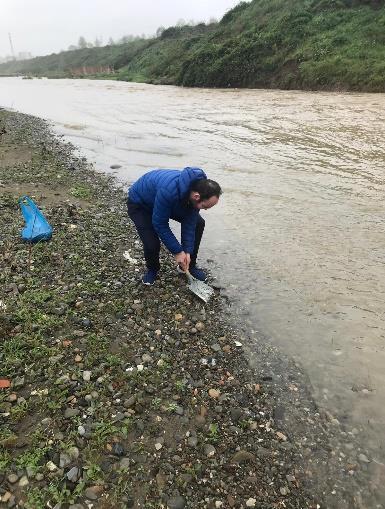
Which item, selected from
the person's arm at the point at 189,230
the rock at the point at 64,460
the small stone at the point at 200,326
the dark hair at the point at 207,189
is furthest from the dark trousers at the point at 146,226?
the rock at the point at 64,460

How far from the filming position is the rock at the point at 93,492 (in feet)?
11.3

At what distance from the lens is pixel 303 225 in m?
9.25

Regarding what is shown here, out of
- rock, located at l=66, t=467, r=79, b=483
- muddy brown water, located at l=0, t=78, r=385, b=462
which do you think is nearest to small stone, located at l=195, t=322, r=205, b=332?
muddy brown water, located at l=0, t=78, r=385, b=462

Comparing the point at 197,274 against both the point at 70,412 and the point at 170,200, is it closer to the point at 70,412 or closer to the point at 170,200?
the point at 170,200

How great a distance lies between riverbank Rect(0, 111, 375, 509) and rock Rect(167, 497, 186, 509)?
0.01 metres

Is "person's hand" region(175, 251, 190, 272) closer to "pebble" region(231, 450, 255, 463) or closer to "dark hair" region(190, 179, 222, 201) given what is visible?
"dark hair" region(190, 179, 222, 201)

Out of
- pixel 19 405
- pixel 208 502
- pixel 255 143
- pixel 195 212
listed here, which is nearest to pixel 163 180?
pixel 195 212

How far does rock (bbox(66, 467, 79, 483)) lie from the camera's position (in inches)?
139

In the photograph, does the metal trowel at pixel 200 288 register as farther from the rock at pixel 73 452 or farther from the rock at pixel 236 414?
the rock at pixel 73 452

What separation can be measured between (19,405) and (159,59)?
73.2 m

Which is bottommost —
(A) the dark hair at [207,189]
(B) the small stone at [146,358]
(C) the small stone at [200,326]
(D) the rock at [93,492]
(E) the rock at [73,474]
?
(C) the small stone at [200,326]

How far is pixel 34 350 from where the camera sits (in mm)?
4867

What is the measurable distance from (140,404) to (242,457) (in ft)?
3.81

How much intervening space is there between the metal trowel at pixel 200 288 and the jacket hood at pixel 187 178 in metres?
1.49
